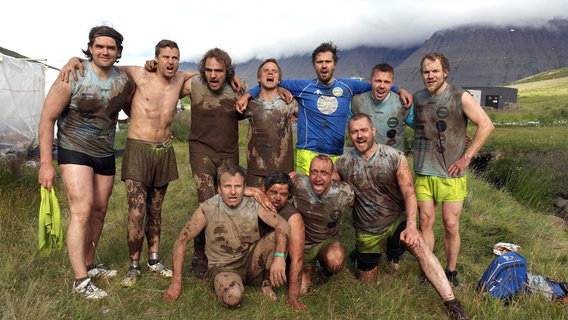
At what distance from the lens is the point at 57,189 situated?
8391mm

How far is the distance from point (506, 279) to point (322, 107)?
105 inches

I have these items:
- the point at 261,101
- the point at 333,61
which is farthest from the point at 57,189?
the point at 333,61

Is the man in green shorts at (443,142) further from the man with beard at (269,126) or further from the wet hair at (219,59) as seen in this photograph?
the wet hair at (219,59)

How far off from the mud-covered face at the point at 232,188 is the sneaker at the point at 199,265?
42.5 inches

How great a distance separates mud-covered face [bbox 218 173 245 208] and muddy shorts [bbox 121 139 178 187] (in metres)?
0.89

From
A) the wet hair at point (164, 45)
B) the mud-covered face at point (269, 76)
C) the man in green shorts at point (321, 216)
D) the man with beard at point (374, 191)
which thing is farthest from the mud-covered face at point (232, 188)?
the wet hair at point (164, 45)

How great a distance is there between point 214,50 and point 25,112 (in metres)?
13.5

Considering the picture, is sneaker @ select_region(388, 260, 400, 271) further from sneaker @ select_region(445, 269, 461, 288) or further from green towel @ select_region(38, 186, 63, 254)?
green towel @ select_region(38, 186, 63, 254)

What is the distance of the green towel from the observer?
155 inches

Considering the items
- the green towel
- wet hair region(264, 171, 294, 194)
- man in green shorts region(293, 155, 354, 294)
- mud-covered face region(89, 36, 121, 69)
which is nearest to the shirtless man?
mud-covered face region(89, 36, 121, 69)

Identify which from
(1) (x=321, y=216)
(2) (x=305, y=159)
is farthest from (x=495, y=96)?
(1) (x=321, y=216)

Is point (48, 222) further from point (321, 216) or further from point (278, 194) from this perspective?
point (321, 216)

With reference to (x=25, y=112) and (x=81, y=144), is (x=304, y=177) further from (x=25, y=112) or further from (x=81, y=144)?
(x=25, y=112)

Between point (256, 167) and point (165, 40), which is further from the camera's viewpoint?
point (256, 167)
